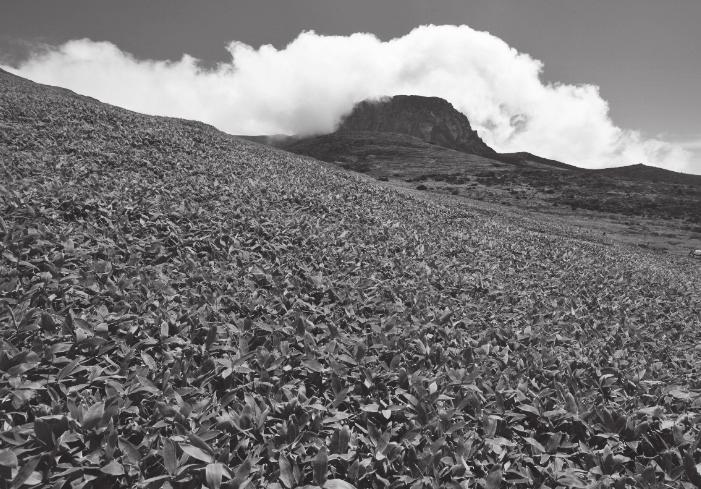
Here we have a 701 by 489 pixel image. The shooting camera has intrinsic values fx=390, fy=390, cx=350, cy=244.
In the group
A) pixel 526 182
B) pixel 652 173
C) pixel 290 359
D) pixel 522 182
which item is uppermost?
pixel 652 173

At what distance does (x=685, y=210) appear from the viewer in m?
75.3

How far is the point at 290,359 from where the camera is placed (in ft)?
18.8

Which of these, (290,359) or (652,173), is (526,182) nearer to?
(652,173)

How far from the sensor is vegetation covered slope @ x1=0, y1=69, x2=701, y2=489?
3971mm

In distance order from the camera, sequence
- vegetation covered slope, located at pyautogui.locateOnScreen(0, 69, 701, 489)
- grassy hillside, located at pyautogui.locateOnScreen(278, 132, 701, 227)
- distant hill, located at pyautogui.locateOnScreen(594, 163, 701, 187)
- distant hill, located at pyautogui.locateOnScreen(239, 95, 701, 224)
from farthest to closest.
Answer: distant hill, located at pyautogui.locateOnScreen(594, 163, 701, 187)
distant hill, located at pyautogui.locateOnScreen(239, 95, 701, 224)
grassy hillside, located at pyautogui.locateOnScreen(278, 132, 701, 227)
vegetation covered slope, located at pyautogui.locateOnScreen(0, 69, 701, 489)

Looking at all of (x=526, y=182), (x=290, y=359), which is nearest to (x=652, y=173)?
(x=526, y=182)

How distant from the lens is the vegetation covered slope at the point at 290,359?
3971 mm

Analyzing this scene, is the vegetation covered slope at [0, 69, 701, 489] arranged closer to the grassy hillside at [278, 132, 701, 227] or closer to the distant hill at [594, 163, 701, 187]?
the grassy hillside at [278, 132, 701, 227]

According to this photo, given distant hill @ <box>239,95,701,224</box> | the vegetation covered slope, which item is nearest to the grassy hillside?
distant hill @ <box>239,95,701,224</box>

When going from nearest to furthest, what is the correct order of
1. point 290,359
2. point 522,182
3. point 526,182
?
point 290,359
point 522,182
point 526,182

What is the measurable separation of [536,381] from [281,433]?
14.3ft

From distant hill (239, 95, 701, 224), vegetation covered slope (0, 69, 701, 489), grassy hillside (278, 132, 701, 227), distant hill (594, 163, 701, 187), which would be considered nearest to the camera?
vegetation covered slope (0, 69, 701, 489)

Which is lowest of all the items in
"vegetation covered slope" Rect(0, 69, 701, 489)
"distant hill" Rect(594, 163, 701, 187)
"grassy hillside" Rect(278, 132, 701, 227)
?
"vegetation covered slope" Rect(0, 69, 701, 489)

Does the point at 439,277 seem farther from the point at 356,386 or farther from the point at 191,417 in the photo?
the point at 191,417
